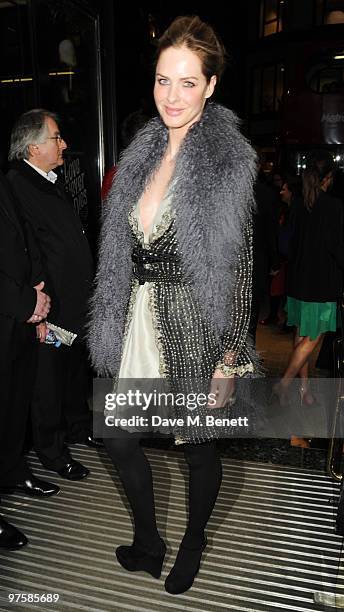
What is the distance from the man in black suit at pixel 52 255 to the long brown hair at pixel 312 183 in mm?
1764

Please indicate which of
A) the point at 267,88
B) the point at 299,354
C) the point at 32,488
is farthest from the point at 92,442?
the point at 267,88

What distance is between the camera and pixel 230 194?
170cm

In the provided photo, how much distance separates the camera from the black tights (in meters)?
1.89

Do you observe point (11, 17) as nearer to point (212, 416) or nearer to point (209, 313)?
point (209, 313)

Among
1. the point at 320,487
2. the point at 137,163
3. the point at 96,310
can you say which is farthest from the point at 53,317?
the point at 320,487

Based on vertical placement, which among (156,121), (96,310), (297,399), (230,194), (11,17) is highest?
(11,17)

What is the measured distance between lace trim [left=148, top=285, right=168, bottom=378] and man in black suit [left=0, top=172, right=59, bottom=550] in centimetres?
73

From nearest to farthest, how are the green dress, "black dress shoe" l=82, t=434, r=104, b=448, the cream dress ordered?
the cream dress
"black dress shoe" l=82, t=434, r=104, b=448
the green dress

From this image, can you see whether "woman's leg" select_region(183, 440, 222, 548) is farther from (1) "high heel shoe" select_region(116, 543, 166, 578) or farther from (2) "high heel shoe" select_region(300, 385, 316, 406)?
(2) "high heel shoe" select_region(300, 385, 316, 406)

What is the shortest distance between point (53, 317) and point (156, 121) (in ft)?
3.96

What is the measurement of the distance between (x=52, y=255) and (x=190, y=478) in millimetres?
1362

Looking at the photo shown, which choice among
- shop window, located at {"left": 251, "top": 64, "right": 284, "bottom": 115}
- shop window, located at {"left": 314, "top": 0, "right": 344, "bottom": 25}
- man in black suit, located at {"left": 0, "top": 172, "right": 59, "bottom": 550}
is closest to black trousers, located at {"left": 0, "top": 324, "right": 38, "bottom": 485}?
man in black suit, located at {"left": 0, "top": 172, "right": 59, "bottom": 550}

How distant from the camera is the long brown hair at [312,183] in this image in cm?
376

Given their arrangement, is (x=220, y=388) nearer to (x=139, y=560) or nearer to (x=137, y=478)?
(x=137, y=478)
